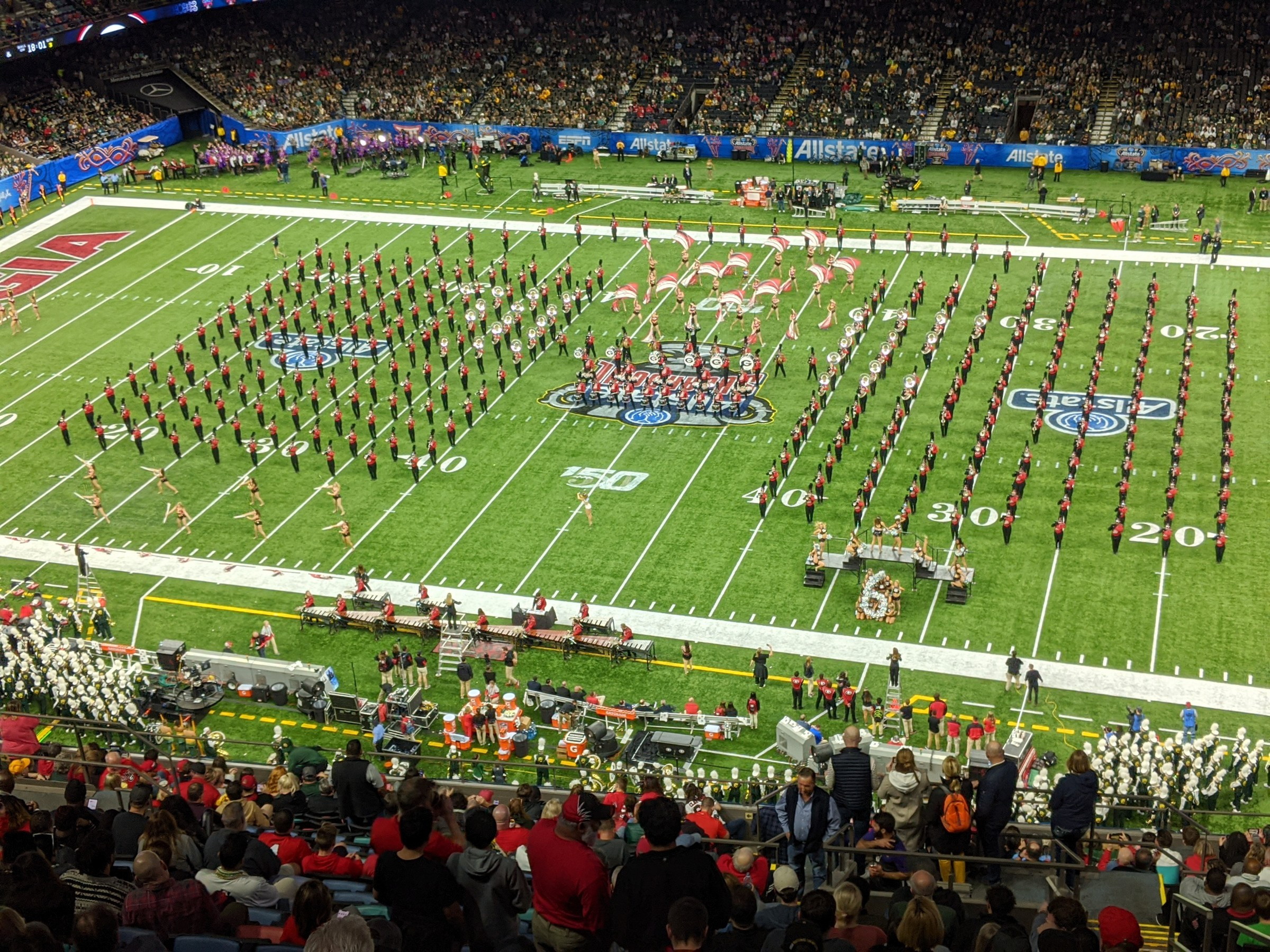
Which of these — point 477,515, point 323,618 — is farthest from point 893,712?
point 477,515

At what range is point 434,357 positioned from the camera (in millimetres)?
43812

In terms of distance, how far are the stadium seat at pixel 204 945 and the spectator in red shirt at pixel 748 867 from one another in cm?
360

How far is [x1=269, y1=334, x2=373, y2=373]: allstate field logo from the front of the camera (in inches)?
1725

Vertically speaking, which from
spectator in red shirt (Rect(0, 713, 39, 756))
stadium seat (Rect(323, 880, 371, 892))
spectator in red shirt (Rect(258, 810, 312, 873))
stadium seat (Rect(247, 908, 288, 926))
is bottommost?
spectator in red shirt (Rect(0, 713, 39, 756))

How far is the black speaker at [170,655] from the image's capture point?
29047 mm

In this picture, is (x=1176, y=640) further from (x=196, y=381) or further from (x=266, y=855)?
(x=196, y=381)

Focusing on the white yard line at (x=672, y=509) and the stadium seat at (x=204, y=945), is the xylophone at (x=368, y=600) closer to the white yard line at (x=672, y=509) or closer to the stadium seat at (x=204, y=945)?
the white yard line at (x=672, y=509)

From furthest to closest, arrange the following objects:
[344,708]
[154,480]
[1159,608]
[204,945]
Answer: [154,480] → [1159,608] → [344,708] → [204,945]

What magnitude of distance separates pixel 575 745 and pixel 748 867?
584 inches

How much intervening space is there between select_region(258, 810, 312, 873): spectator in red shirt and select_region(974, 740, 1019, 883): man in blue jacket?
19.3ft

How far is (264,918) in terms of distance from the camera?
34.9 feet

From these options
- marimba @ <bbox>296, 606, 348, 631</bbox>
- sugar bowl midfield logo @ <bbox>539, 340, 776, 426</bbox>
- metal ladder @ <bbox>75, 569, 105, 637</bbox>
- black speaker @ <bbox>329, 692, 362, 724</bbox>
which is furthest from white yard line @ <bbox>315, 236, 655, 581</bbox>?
black speaker @ <bbox>329, 692, 362, 724</bbox>

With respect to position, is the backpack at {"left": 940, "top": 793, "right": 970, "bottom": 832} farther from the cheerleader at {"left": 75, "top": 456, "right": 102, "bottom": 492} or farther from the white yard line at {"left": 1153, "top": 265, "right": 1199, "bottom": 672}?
the cheerleader at {"left": 75, "top": 456, "right": 102, "bottom": 492}

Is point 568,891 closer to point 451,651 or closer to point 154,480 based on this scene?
point 451,651
